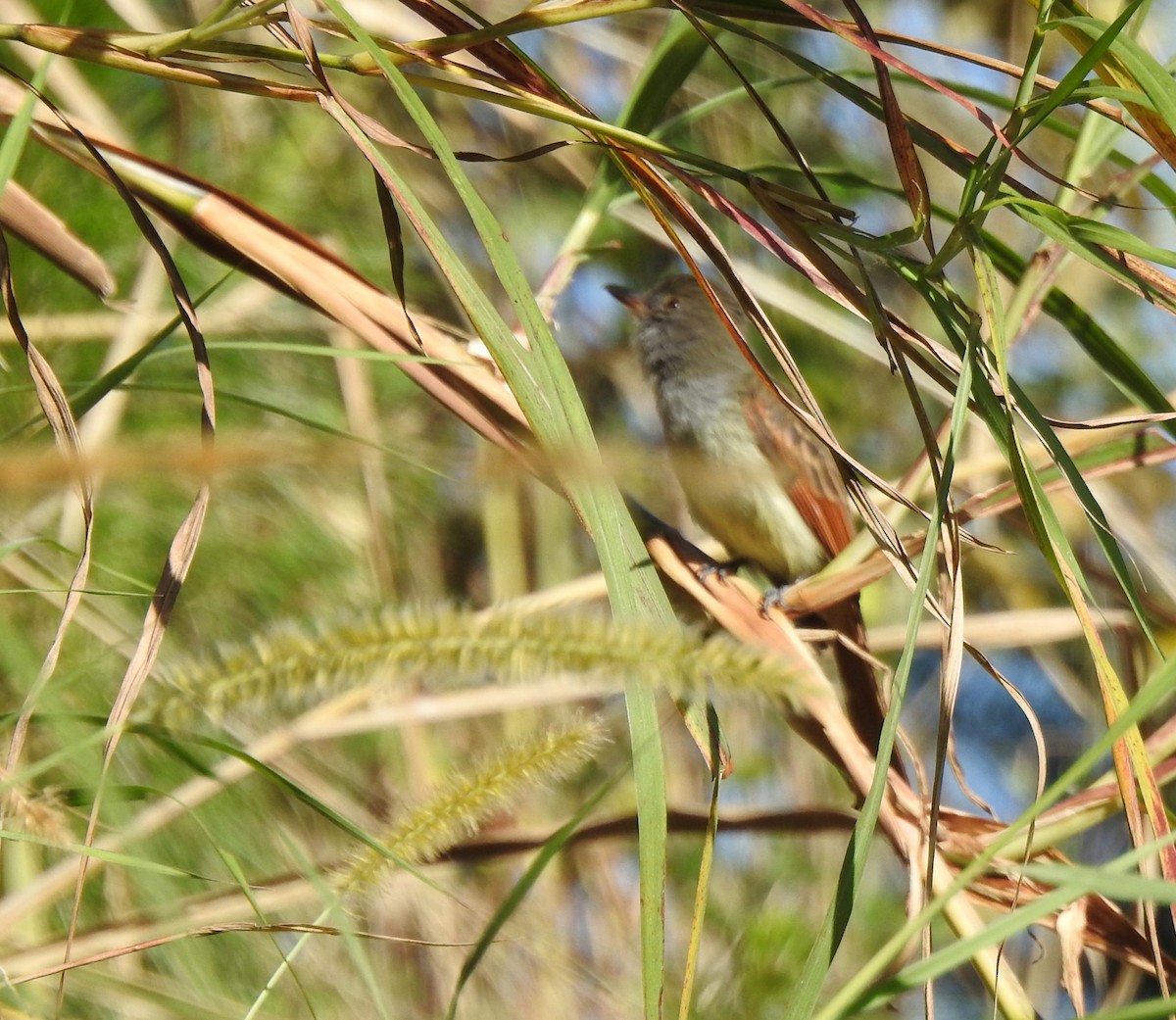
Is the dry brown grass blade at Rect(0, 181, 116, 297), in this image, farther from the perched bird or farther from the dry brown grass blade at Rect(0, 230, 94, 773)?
the perched bird

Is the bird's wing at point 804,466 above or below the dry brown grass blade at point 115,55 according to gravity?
below

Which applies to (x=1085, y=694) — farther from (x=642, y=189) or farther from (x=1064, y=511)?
(x=642, y=189)

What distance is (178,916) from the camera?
132 cm

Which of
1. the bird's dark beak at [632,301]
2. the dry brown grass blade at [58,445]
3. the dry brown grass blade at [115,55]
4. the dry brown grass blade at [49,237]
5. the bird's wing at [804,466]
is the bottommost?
the bird's wing at [804,466]

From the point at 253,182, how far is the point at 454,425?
0.96 metres

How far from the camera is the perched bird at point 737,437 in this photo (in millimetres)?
3908

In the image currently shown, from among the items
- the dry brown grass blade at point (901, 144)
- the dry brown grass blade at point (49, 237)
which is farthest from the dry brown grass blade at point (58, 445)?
the dry brown grass blade at point (901, 144)

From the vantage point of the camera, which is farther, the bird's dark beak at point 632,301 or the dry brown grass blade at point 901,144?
the bird's dark beak at point 632,301

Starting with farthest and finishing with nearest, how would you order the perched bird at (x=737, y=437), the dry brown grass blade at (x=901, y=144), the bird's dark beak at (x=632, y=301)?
the bird's dark beak at (x=632, y=301)
the perched bird at (x=737, y=437)
the dry brown grass blade at (x=901, y=144)

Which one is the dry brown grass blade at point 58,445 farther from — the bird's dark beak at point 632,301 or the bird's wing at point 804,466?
the bird's dark beak at point 632,301

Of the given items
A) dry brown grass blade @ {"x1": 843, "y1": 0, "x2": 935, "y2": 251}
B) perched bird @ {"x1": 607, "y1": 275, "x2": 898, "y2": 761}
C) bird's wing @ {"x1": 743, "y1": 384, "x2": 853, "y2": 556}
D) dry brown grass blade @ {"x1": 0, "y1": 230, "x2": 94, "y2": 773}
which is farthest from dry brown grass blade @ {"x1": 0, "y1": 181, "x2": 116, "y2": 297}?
bird's wing @ {"x1": 743, "y1": 384, "x2": 853, "y2": 556}

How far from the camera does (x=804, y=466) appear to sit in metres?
3.94

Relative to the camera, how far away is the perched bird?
3.91m

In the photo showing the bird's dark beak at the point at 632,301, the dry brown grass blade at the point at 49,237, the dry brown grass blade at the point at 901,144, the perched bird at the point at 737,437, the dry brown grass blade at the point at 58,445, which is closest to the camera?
the dry brown grass blade at the point at 58,445
